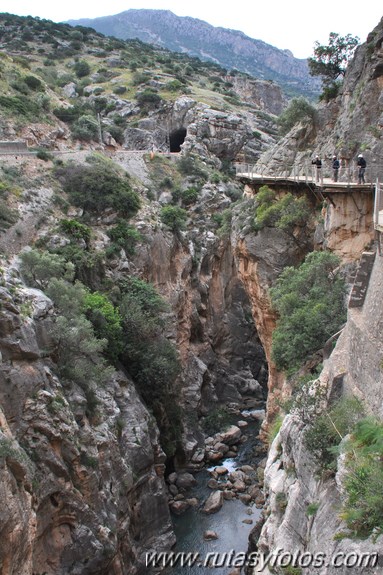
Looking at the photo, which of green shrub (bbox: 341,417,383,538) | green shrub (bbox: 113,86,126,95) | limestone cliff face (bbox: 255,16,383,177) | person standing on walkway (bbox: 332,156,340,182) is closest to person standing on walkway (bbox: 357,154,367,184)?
limestone cliff face (bbox: 255,16,383,177)

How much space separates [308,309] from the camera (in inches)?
779

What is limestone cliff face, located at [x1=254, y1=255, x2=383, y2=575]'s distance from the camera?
11188 millimetres

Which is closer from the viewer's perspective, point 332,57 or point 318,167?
point 318,167

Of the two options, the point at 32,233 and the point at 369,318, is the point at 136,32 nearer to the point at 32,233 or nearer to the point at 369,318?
the point at 32,233

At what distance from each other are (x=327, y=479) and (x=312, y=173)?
15501mm

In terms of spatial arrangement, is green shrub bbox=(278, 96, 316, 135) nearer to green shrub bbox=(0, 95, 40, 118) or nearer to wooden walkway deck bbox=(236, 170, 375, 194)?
wooden walkway deck bbox=(236, 170, 375, 194)

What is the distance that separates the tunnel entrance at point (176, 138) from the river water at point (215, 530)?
41.3 m

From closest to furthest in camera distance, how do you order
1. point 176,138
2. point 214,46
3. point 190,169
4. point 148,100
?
point 190,169, point 148,100, point 176,138, point 214,46

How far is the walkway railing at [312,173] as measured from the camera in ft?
67.9

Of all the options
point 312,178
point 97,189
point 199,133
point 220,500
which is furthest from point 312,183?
point 199,133

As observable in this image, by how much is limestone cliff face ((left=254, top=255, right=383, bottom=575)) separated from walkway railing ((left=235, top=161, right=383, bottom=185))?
604 cm

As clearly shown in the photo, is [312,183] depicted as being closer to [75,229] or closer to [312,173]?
[312,173]

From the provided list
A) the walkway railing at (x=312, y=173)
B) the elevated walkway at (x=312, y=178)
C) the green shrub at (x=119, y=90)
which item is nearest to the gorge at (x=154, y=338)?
the elevated walkway at (x=312, y=178)

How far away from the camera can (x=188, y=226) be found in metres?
45.1
